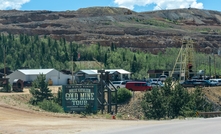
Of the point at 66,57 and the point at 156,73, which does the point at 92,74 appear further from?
the point at 66,57

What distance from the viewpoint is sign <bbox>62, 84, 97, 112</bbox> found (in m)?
40.9

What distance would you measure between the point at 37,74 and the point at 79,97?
3826 centimetres

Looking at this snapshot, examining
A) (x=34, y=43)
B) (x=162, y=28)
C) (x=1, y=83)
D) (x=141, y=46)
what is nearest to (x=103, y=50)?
(x=34, y=43)

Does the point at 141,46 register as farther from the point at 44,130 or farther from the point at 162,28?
the point at 44,130

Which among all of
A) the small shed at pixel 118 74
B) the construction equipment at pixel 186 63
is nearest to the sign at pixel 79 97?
the construction equipment at pixel 186 63

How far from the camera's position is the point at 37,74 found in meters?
78.4

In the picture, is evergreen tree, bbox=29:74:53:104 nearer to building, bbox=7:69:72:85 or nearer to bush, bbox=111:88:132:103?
bush, bbox=111:88:132:103

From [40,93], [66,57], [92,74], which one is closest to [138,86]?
[40,93]

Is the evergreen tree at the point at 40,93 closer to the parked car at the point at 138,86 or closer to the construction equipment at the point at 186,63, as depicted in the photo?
the parked car at the point at 138,86

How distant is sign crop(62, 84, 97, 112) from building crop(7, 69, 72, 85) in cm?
3777

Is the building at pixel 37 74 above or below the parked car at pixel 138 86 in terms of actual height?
above

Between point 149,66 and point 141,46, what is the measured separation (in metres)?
50.1

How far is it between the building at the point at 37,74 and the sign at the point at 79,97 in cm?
3777

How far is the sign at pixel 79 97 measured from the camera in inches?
1612
